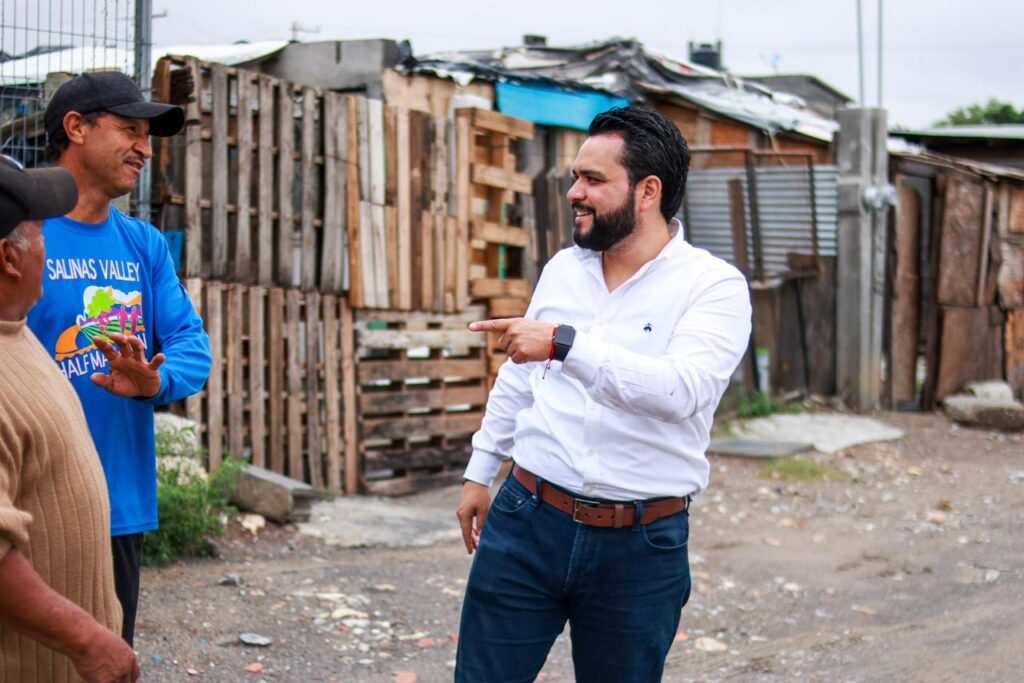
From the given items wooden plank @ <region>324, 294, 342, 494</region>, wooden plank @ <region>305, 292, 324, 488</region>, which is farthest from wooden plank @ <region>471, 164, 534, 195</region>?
wooden plank @ <region>305, 292, 324, 488</region>

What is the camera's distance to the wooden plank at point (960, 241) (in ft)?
41.7

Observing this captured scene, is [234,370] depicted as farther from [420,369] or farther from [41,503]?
[41,503]

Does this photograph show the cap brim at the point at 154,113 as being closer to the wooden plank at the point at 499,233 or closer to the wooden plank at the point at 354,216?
the wooden plank at the point at 354,216

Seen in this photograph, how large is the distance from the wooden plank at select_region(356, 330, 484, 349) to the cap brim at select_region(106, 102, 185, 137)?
4772mm

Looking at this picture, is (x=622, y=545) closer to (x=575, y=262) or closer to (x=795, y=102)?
(x=575, y=262)

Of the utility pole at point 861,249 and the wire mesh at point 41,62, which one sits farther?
the utility pole at point 861,249

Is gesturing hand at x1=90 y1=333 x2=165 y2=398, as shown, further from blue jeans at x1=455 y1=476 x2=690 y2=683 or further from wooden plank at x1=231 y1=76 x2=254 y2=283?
wooden plank at x1=231 y1=76 x2=254 y2=283

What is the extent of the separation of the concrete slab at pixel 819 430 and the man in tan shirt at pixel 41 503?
352 inches

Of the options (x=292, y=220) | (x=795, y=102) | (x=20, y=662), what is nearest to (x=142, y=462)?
(x=20, y=662)

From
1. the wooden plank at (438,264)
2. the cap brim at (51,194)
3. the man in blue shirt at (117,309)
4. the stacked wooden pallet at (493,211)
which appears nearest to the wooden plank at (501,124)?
the stacked wooden pallet at (493,211)

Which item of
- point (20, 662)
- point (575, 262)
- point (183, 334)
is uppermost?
point (575, 262)

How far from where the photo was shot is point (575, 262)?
3156mm

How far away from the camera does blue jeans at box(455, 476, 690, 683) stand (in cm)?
295

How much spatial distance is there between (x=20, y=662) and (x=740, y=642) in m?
4.14
